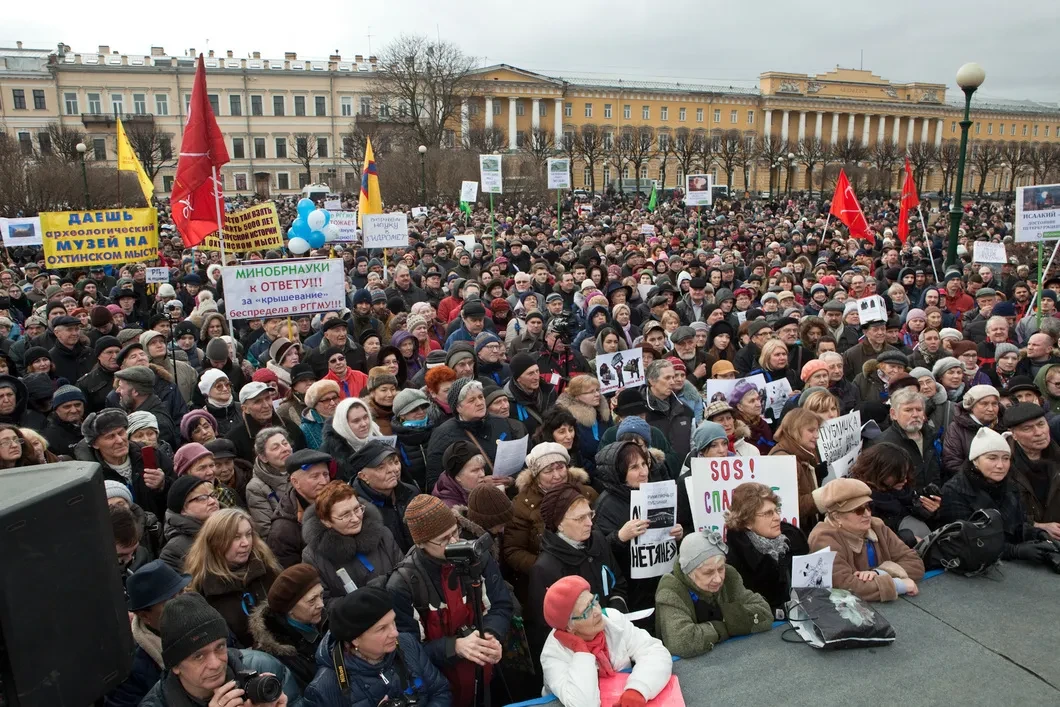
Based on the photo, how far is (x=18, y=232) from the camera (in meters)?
16.0

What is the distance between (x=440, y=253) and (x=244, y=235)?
5.61 meters

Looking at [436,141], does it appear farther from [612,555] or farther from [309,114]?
[612,555]

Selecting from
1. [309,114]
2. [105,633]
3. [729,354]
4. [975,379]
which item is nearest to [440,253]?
[729,354]

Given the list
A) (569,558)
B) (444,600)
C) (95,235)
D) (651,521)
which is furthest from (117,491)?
(95,235)

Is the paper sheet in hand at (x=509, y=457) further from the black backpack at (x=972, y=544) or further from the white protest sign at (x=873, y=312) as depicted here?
the white protest sign at (x=873, y=312)

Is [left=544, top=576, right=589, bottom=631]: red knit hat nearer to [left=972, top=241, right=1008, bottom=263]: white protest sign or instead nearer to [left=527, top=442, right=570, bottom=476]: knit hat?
[left=527, top=442, right=570, bottom=476]: knit hat

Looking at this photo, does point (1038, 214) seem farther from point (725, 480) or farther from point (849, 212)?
point (725, 480)

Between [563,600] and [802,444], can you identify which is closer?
[563,600]

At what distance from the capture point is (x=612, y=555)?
13.8ft

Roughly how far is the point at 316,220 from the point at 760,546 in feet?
43.0

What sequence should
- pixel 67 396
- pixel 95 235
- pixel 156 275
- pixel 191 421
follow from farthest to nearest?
pixel 156 275 < pixel 95 235 < pixel 67 396 < pixel 191 421

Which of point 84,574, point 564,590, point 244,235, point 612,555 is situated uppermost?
point 244,235

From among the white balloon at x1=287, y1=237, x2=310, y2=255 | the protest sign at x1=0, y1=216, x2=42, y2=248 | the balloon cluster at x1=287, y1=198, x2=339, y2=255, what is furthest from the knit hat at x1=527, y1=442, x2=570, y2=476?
the protest sign at x1=0, y1=216, x2=42, y2=248

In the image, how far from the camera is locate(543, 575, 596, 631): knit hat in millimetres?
3170
